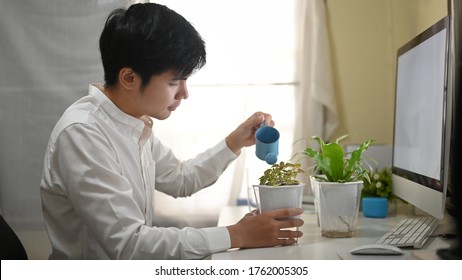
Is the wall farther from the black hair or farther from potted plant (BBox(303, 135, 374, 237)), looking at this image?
the black hair

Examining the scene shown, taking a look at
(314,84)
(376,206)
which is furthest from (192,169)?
(376,206)

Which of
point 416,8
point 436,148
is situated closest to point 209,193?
point 436,148

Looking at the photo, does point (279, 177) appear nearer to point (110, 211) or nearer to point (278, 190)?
point (278, 190)

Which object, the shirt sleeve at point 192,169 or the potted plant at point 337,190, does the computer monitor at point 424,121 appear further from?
the shirt sleeve at point 192,169

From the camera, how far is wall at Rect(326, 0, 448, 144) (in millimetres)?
1046

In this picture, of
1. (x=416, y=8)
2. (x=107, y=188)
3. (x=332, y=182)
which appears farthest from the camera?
(x=416, y=8)

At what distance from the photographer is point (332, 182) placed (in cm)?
96

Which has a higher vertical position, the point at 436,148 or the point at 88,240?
the point at 436,148

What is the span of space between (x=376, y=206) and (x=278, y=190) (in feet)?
1.38

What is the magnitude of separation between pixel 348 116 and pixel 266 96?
0.60 feet

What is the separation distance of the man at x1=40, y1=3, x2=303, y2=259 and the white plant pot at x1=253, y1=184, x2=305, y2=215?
21 mm

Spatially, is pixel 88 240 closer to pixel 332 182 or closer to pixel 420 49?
pixel 332 182

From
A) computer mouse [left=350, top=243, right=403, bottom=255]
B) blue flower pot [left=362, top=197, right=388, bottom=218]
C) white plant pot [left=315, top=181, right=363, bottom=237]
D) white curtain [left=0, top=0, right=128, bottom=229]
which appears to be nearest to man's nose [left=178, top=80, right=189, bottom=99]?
white curtain [left=0, top=0, right=128, bottom=229]

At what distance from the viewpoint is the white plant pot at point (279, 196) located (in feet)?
2.93
